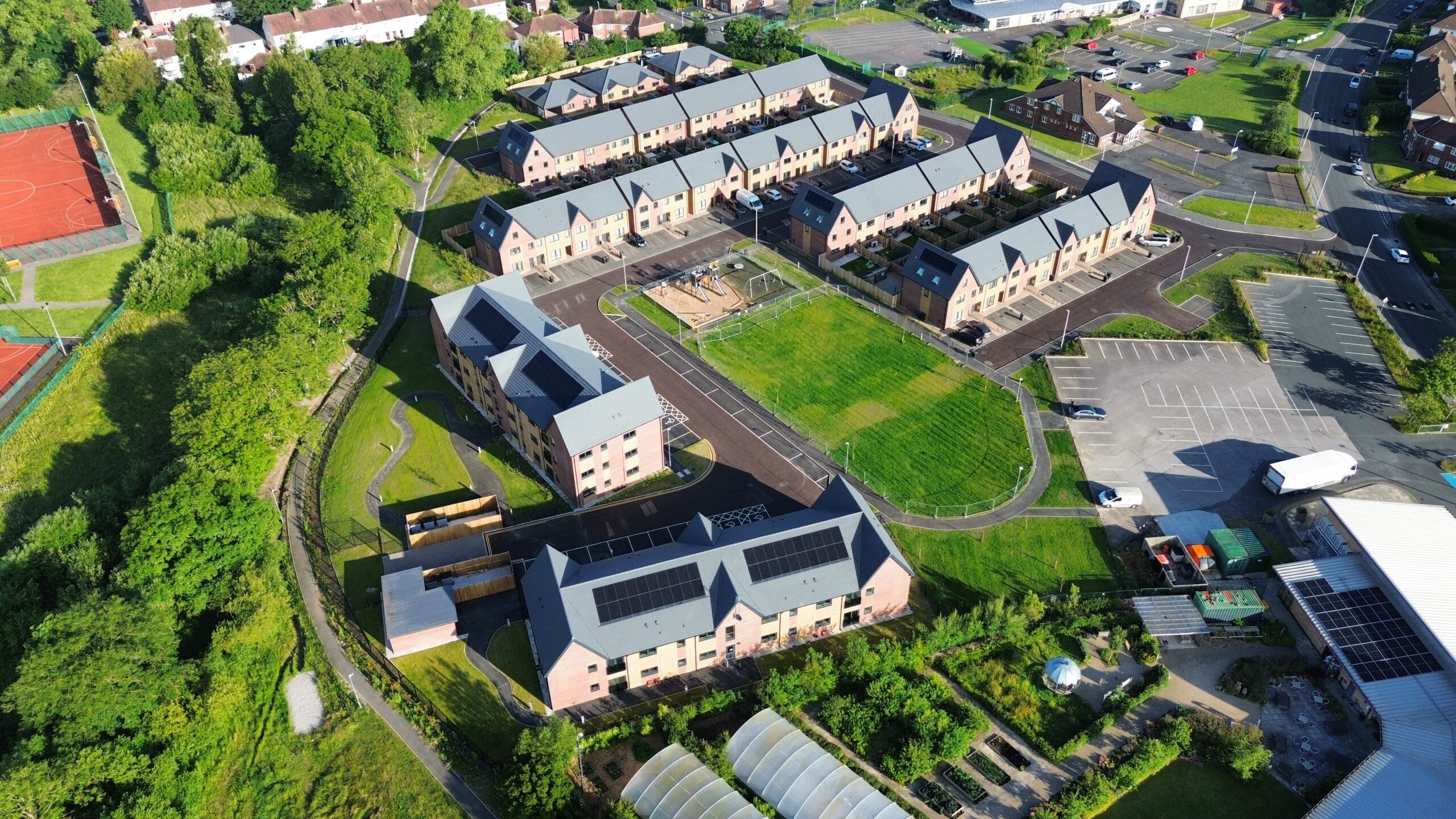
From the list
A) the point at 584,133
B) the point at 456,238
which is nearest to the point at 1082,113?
the point at 584,133

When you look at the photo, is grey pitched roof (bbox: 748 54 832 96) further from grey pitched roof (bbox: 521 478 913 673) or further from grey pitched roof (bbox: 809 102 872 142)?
grey pitched roof (bbox: 521 478 913 673)

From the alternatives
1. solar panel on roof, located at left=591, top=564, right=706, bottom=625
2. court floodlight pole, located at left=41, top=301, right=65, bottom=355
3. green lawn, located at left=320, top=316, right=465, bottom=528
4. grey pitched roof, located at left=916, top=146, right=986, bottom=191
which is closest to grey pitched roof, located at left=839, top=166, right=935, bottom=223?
grey pitched roof, located at left=916, top=146, right=986, bottom=191

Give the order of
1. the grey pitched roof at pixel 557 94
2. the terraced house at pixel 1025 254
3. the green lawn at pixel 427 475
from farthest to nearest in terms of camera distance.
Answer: the grey pitched roof at pixel 557 94 → the terraced house at pixel 1025 254 → the green lawn at pixel 427 475

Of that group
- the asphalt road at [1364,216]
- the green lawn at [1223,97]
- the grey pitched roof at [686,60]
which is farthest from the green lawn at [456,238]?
the green lawn at [1223,97]

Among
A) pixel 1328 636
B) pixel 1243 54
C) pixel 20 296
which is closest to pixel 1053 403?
pixel 1328 636

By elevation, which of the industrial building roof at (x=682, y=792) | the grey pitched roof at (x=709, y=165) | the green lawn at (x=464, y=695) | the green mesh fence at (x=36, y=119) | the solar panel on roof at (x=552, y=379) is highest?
the green mesh fence at (x=36, y=119)

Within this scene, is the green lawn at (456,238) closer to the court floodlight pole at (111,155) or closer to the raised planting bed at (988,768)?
the court floodlight pole at (111,155)

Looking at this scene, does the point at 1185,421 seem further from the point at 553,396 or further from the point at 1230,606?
the point at 553,396
